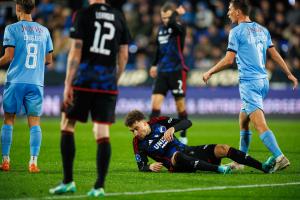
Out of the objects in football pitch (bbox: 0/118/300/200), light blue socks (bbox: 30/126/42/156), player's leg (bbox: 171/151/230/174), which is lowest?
football pitch (bbox: 0/118/300/200)

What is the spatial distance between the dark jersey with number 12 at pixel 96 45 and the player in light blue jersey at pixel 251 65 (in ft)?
7.69

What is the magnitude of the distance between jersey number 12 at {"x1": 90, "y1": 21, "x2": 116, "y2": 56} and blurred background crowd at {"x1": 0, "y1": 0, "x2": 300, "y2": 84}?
14424 mm

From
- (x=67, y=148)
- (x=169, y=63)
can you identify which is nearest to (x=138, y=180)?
(x=67, y=148)

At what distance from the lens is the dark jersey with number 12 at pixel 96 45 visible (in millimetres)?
7648

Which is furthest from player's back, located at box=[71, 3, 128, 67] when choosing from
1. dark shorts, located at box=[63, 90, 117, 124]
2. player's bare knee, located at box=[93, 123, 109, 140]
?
player's bare knee, located at box=[93, 123, 109, 140]

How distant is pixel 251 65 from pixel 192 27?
15.5 metres

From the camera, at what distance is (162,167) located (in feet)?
35.5

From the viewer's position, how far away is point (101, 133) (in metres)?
7.76

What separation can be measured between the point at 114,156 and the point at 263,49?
3.72 meters

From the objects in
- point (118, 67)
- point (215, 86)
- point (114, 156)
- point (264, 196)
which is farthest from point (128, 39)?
point (215, 86)

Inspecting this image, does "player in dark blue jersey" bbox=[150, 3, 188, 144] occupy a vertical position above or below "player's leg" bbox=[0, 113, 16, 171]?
above

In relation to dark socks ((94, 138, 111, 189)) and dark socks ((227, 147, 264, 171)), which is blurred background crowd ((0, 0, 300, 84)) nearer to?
dark socks ((227, 147, 264, 171))

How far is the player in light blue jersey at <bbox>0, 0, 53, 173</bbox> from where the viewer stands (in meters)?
9.92

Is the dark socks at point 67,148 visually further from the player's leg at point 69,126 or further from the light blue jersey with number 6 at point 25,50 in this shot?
the light blue jersey with number 6 at point 25,50
